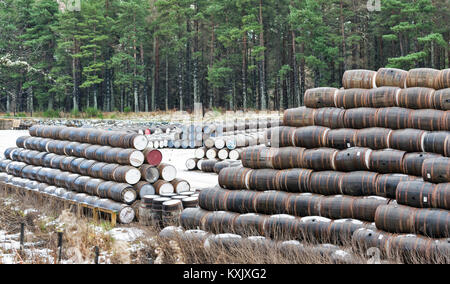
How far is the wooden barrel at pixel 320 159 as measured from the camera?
848 cm

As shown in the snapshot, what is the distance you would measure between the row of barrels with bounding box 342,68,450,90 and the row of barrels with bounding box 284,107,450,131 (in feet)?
1.71

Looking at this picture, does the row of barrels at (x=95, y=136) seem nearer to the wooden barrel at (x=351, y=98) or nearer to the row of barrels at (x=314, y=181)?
the row of barrels at (x=314, y=181)

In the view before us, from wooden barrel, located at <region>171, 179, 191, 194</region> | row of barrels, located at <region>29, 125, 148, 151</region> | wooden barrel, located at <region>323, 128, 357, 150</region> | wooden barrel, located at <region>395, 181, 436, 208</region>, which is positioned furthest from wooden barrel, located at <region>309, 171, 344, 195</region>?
row of barrels, located at <region>29, 125, 148, 151</region>

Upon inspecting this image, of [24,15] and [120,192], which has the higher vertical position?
[24,15]

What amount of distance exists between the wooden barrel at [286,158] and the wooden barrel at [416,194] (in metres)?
2.18

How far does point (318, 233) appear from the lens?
7.86m

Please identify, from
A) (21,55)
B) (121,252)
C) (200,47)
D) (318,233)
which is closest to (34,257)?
(121,252)

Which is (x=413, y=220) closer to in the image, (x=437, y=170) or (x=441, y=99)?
(x=437, y=170)

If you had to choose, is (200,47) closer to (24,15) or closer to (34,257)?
(24,15)

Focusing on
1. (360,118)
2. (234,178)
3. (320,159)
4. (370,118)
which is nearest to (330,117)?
(360,118)

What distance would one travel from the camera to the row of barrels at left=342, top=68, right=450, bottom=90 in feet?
26.2

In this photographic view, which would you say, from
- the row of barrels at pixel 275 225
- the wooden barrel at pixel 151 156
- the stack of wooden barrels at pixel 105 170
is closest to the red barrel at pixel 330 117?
the row of barrels at pixel 275 225
